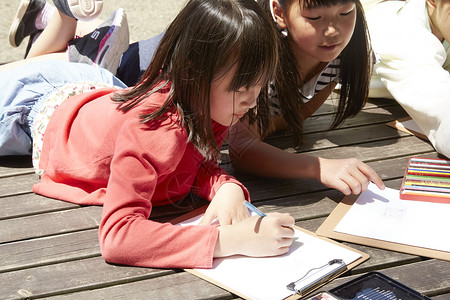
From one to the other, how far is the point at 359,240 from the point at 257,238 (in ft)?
0.95

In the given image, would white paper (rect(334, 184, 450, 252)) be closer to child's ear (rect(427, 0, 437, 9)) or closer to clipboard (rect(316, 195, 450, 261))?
clipboard (rect(316, 195, 450, 261))

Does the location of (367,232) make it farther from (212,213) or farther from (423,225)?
(212,213)

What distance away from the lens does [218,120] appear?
158 centimetres

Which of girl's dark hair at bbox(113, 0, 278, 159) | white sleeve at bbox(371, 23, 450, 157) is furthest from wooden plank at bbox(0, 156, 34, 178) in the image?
white sleeve at bbox(371, 23, 450, 157)

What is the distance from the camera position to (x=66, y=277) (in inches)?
56.9

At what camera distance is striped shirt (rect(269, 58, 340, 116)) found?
84.6 inches

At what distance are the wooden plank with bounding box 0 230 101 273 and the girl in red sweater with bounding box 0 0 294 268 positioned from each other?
0.13 metres

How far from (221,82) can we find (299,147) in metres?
0.74

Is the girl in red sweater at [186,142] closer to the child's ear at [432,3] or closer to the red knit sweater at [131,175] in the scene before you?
the red knit sweater at [131,175]

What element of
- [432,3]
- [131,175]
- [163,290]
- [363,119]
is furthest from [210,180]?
[432,3]

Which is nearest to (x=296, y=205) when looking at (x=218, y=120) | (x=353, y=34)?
Answer: (x=218, y=120)

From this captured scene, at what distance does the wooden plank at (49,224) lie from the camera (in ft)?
5.42

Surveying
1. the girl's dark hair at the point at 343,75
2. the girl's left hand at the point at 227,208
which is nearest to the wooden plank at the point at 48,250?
the girl's left hand at the point at 227,208

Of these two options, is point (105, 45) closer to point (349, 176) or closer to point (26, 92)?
point (26, 92)
